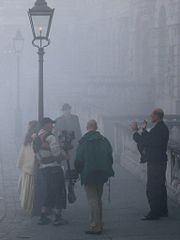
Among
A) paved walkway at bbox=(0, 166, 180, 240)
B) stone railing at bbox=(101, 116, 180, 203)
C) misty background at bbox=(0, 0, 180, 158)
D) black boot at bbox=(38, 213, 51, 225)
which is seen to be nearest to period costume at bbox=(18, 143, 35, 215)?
paved walkway at bbox=(0, 166, 180, 240)

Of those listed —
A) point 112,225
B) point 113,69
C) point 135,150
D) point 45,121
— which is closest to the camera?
point 112,225

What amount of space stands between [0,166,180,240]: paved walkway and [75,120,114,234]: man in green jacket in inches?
13.1

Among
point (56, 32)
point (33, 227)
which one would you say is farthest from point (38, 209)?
point (56, 32)

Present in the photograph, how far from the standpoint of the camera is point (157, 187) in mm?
11859

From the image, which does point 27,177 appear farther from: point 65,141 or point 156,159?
point 156,159

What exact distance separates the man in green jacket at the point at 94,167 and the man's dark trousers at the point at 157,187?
106 centimetres

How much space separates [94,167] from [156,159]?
1295 millimetres

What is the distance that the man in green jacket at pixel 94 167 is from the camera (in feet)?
35.6

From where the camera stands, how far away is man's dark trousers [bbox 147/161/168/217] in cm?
1176

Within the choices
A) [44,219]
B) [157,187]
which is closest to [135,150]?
[157,187]

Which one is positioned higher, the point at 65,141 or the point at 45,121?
the point at 45,121

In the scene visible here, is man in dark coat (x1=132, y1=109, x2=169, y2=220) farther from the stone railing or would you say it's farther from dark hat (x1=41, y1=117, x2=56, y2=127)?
dark hat (x1=41, y1=117, x2=56, y2=127)

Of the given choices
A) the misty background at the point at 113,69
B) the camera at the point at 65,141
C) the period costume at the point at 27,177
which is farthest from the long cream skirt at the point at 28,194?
the misty background at the point at 113,69

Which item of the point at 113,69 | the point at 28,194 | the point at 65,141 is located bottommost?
the point at 28,194
